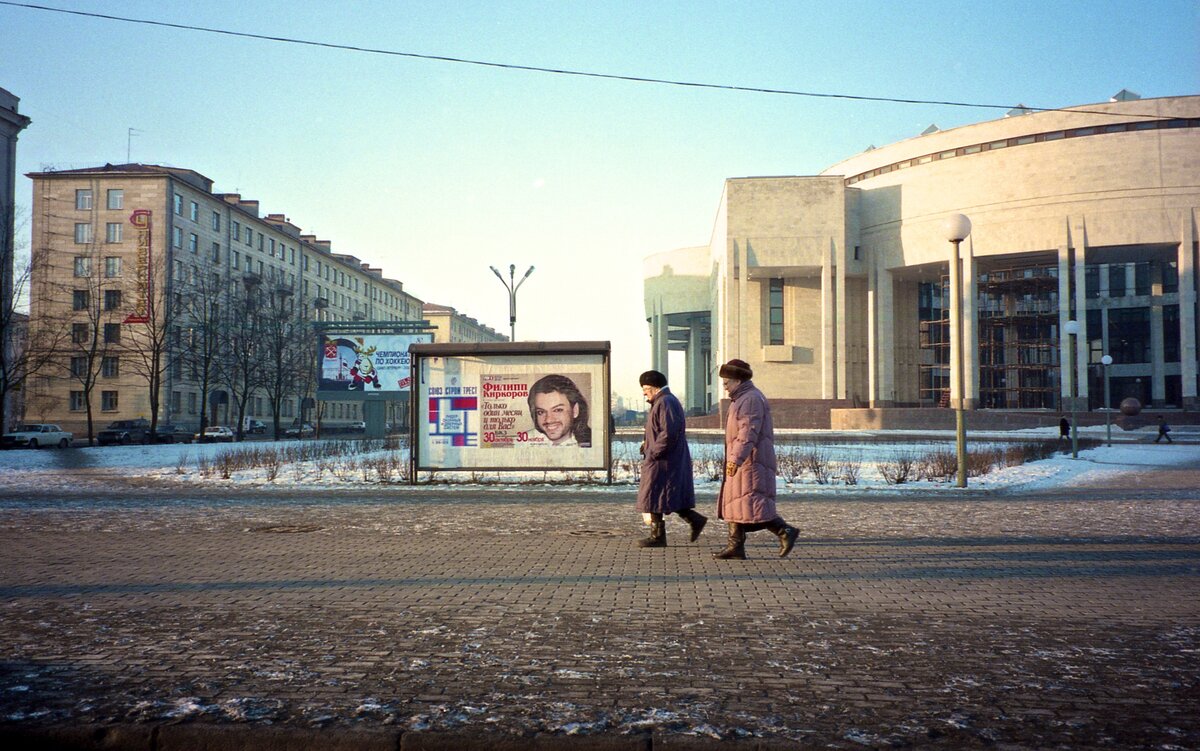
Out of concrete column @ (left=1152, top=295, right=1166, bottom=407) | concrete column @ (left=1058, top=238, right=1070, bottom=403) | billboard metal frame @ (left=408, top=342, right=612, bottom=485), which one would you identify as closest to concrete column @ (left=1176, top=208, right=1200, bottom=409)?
concrete column @ (left=1058, top=238, right=1070, bottom=403)

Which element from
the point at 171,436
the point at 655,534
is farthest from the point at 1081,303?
the point at 655,534

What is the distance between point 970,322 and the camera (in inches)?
2325

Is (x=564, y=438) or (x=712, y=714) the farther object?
(x=564, y=438)

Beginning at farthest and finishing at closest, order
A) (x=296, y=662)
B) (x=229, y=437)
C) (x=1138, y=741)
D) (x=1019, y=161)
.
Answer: (x=1019, y=161)
(x=229, y=437)
(x=296, y=662)
(x=1138, y=741)

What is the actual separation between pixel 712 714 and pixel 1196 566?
612cm

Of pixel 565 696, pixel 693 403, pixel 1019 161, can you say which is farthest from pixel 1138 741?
pixel 693 403

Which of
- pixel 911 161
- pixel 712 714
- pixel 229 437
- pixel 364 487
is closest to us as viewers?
pixel 712 714

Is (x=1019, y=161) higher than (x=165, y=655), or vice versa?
(x=1019, y=161)

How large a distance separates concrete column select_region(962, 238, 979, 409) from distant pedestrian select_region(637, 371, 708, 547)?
2126 inches

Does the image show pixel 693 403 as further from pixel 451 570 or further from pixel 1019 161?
pixel 451 570

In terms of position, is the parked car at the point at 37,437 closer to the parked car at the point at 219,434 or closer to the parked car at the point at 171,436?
the parked car at the point at 171,436

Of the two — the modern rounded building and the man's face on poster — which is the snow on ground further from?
the modern rounded building

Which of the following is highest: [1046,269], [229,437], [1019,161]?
[1019,161]

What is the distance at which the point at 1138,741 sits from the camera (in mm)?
3473
